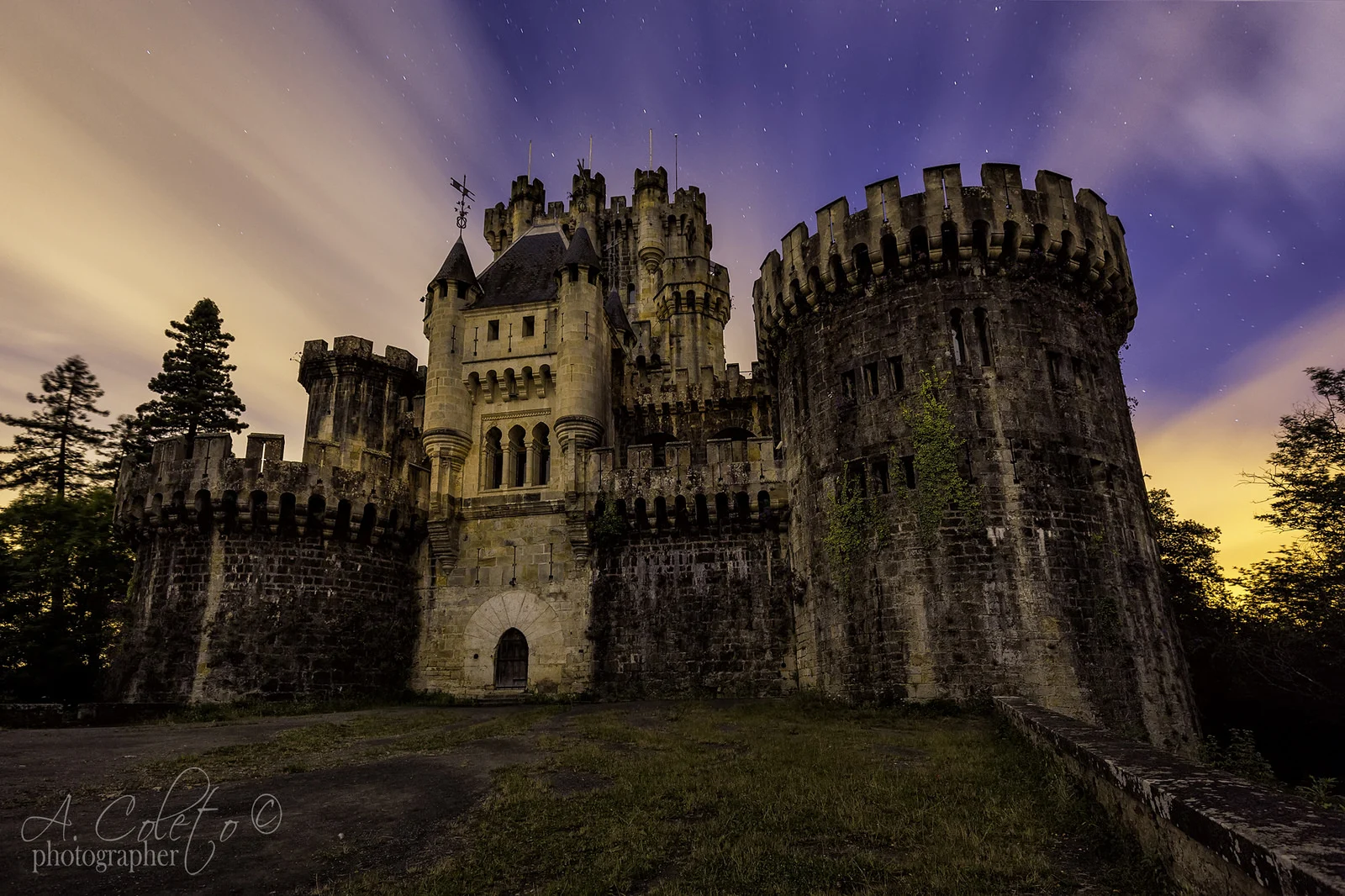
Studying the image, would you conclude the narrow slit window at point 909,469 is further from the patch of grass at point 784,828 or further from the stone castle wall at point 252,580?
the stone castle wall at point 252,580

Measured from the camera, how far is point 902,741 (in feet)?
39.3

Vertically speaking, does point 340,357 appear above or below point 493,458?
above

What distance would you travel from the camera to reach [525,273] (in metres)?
27.8

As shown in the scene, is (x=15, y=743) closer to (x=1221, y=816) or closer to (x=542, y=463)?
(x=542, y=463)

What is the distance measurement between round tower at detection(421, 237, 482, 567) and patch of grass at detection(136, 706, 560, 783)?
7.02m

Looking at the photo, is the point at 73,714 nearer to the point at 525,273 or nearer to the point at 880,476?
the point at 525,273

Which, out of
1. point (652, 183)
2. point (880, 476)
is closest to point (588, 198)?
point (652, 183)

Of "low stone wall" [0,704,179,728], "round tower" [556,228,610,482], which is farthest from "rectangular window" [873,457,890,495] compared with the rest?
"low stone wall" [0,704,179,728]

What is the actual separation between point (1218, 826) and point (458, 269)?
26470mm

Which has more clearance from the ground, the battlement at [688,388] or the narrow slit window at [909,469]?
the battlement at [688,388]

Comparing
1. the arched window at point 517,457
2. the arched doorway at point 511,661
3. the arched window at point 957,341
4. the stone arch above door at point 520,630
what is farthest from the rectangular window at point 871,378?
the arched doorway at point 511,661

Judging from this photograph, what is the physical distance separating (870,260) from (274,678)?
775 inches

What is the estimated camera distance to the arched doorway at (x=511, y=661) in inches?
875

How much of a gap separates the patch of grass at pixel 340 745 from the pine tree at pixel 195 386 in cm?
2083
